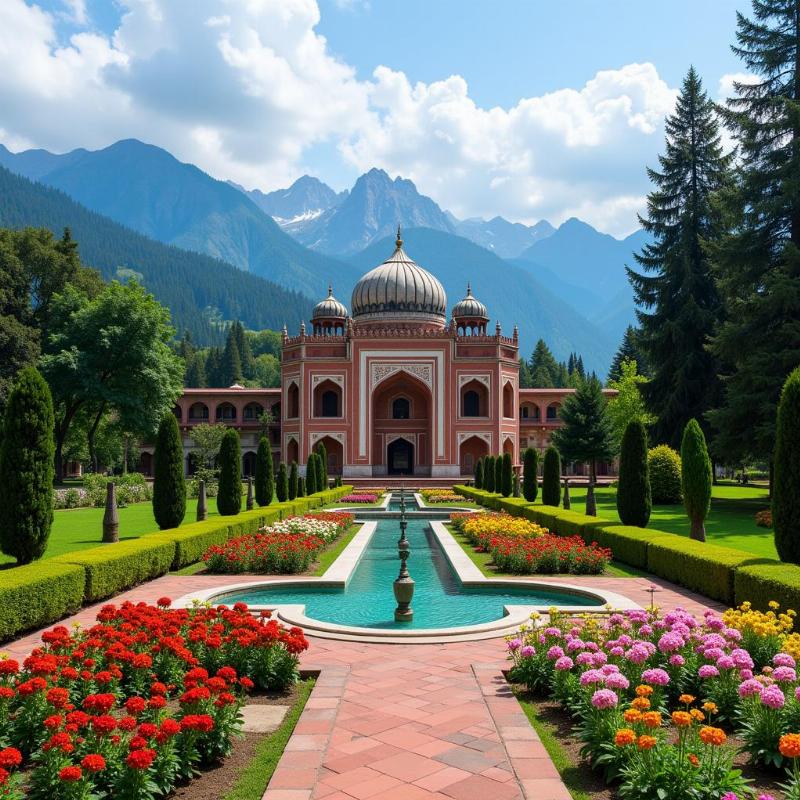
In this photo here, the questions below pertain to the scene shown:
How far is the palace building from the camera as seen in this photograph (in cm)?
3816

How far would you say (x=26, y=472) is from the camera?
9.14m

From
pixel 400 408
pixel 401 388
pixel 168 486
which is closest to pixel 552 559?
pixel 168 486

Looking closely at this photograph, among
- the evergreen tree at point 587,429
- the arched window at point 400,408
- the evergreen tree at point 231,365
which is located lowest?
the evergreen tree at point 587,429

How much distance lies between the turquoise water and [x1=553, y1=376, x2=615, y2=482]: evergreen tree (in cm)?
2169

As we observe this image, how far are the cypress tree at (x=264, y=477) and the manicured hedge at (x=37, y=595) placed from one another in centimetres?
1153

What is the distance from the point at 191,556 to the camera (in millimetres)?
12039

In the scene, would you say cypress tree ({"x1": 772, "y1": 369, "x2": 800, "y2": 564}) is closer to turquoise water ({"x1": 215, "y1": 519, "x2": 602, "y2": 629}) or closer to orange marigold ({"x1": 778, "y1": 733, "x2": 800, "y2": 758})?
turquoise water ({"x1": 215, "y1": 519, "x2": 602, "y2": 629})

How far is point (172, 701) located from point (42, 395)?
5698 millimetres

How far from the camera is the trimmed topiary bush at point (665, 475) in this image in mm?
22938

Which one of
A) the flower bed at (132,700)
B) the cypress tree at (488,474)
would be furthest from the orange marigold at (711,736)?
the cypress tree at (488,474)

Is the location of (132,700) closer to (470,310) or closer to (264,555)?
(264,555)

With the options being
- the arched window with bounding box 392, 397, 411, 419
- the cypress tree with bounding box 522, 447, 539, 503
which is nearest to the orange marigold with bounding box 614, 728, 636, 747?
the cypress tree with bounding box 522, 447, 539, 503

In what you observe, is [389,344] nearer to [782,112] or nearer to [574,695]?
[782,112]

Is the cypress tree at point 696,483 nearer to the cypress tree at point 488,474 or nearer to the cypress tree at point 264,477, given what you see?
the cypress tree at point 264,477
